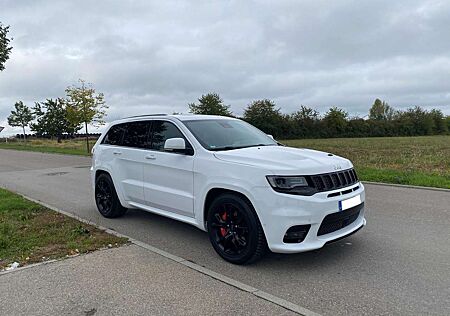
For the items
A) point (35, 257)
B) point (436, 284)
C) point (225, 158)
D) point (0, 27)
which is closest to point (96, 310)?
point (35, 257)

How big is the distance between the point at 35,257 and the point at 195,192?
2.05 meters

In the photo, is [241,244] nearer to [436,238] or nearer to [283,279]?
[283,279]

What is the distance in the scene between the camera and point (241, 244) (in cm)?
445

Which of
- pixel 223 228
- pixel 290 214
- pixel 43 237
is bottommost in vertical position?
pixel 43 237

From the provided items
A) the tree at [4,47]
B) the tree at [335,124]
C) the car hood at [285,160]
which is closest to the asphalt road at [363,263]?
the car hood at [285,160]

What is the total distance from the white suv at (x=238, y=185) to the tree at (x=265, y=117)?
63468mm

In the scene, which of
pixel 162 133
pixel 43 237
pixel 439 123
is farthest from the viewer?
pixel 439 123

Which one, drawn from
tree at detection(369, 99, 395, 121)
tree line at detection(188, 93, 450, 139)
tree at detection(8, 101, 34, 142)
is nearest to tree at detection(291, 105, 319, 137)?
tree line at detection(188, 93, 450, 139)

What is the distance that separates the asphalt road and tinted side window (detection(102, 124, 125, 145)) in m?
1.33

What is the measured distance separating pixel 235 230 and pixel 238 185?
556 millimetres

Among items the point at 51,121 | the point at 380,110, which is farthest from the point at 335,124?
the point at 51,121

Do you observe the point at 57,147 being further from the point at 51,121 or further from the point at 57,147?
the point at 51,121

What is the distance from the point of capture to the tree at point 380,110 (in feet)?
322

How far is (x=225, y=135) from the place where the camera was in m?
5.36
